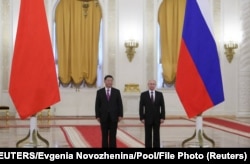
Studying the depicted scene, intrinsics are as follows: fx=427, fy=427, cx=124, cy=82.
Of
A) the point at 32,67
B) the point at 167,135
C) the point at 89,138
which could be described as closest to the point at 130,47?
the point at 167,135

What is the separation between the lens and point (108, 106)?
654 centimetres

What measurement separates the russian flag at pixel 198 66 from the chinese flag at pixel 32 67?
2173 mm

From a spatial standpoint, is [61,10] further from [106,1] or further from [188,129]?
[188,129]

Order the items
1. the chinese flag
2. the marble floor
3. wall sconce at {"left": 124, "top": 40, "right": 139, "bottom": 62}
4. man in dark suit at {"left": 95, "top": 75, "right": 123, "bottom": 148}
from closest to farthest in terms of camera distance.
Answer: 1. man in dark suit at {"left": 95, "top": 75, "right": 123, "bottom": 148}
2. the chinese flag
3. the marble floor
4. wall sconce at {"left": 124, "top": 40, "right": 139, "bottom": 62}

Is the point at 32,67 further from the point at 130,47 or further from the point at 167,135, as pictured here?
the point at 130,47

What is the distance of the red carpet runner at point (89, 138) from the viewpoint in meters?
8.14

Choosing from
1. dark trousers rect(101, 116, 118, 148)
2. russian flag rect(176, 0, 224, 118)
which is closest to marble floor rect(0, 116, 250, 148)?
russian flag rect(176, 0, 224, 118)

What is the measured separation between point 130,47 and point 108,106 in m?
8.77

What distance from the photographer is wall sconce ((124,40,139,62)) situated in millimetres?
Result: 15117

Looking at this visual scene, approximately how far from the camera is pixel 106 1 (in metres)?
15.5

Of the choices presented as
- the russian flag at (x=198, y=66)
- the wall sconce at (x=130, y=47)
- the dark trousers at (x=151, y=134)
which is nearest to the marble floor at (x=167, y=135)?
the russian flag at (x=198, y=66)

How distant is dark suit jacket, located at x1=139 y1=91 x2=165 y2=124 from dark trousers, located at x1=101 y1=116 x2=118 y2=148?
487 mm

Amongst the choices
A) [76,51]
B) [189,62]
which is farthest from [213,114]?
[189,62]

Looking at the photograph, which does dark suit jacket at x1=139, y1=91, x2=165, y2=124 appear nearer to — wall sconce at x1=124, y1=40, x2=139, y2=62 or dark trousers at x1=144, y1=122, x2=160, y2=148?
dark trousers at x1=144, y1=122, x2=160, y2=148
